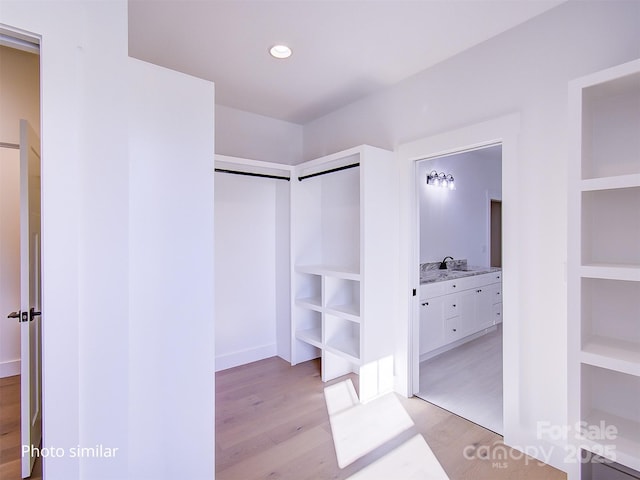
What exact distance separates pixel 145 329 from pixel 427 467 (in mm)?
1747

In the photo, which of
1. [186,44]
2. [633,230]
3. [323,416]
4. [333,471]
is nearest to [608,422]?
[633,230]

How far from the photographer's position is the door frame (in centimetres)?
207

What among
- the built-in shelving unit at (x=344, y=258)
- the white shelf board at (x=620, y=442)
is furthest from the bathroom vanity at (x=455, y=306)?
the white shelf board at (x=620, y=442)

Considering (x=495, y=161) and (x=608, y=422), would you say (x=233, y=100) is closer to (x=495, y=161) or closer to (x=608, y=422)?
(x=608, y=422)

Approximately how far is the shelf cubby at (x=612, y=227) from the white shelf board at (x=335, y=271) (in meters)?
1.54

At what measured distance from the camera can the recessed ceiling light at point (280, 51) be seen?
2285 mm

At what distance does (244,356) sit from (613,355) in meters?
3.03

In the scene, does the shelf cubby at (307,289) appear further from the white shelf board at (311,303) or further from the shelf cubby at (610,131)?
the shelf cubby at (610,131)

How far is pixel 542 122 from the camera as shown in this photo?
1.95m

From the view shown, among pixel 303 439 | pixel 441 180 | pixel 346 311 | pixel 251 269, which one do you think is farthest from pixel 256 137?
pixel 303 439

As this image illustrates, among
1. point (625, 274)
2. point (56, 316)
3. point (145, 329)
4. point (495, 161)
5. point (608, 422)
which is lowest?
point (608, 422)

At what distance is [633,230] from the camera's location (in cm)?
161

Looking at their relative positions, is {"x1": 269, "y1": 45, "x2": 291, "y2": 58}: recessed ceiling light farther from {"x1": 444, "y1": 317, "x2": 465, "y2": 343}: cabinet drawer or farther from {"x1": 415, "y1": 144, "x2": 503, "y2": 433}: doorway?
{"x1": 444, "y1": 317, "x2": 465, "y2": 343}: cabinet drawer

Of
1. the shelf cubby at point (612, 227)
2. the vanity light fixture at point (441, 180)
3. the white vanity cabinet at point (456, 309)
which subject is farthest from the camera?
the vanity light fixture at point (441, 180)
